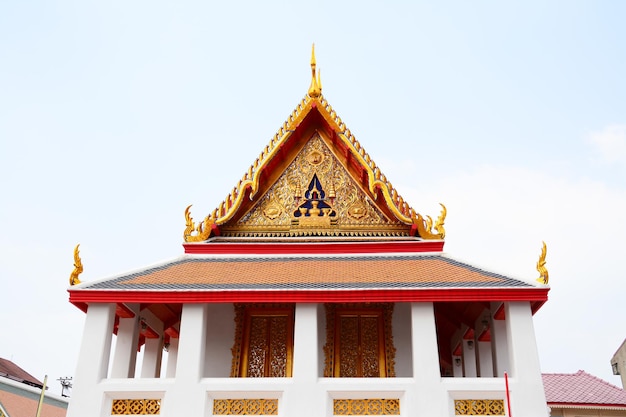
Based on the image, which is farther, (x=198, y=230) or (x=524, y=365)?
(x=198, y=230)

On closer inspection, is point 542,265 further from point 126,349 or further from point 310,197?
point 126,349

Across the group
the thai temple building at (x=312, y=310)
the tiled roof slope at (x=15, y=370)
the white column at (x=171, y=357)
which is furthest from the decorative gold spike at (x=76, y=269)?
the tiled roof slope at (x=15, y=370)

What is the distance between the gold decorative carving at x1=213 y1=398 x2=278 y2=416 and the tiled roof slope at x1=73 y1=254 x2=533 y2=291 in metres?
1.37

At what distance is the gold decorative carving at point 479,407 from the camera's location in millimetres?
7535

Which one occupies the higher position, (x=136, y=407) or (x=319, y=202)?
(x=319, y=202)

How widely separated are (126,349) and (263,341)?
1932 mm

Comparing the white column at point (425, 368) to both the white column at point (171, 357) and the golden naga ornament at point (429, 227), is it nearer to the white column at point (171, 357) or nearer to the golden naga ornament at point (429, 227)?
the golden naga ornament at point (429, 227)

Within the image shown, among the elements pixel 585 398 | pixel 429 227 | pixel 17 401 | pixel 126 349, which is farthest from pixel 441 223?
pixel 585 398

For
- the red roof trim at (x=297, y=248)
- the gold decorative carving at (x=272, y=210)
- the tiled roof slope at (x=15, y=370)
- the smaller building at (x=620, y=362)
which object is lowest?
the red roof trim at (x=297, y=248)

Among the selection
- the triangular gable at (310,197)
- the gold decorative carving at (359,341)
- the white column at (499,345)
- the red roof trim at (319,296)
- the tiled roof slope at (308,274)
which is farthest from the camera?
the triangular gable at (310,197)

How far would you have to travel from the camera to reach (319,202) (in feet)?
33.7

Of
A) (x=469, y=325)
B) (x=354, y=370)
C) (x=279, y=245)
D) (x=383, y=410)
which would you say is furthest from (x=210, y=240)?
(x=469, y=325)

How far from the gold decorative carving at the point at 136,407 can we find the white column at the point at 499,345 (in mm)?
4483

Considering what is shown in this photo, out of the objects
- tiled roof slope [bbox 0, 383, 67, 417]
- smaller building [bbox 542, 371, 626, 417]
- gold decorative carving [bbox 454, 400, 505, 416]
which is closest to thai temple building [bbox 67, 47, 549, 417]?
gold decorative carving [bbox 454, 400, 505, 416]
